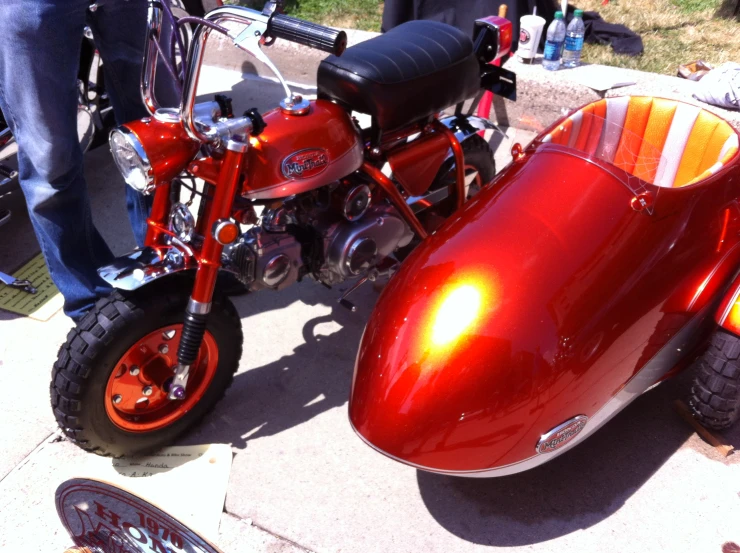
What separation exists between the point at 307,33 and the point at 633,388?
126 centimetres

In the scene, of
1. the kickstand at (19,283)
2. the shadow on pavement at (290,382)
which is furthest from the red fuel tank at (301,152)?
the kickstand at (19,283)

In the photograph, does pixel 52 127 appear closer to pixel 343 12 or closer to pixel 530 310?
pixel 530 310

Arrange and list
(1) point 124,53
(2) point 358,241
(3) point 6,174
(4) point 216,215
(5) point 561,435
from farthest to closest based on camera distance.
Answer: (3) point 6,174
(1) point 124,53
(2) point 358,241
(4) point 216,215
(5) point 561,435

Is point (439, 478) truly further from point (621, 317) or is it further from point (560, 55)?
point (560, 55)

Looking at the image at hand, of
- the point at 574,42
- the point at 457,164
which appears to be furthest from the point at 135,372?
the point at 574,42

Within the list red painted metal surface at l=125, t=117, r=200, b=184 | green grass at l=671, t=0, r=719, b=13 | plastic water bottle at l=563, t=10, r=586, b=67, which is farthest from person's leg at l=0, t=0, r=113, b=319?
green grass at l=671, t=0, r=719, b=13

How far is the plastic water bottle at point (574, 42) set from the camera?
3.91m

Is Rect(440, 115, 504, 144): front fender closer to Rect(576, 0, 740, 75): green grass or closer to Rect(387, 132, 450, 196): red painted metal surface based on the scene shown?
Rect(387, 132, 450, 196): red painted metal surface

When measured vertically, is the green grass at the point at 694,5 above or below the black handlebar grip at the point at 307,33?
below

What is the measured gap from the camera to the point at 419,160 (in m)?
2.47

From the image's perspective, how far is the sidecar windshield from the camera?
222 centimetres

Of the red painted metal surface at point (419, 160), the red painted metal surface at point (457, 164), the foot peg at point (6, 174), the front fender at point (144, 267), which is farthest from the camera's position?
the foot peg at point (6, 174)

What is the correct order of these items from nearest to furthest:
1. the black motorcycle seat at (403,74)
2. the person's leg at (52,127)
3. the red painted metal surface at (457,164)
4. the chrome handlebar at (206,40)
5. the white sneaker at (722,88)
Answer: the chrome handlebar at (206,40)
the person's leg at (52,127)
the black motorcycle seat at (403,74)
the red painted metal surface at (457,164)
the white sneaker at (722,88)

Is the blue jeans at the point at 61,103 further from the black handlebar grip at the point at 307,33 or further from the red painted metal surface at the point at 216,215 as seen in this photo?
the black handlebar grip at the point at 307,33
